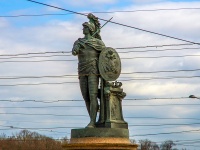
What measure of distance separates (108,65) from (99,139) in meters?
2.24

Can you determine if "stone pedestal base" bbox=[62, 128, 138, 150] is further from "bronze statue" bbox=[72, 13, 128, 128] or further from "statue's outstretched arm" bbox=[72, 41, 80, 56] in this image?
"statue's outstretched arm" bbox=[72, 41, 80, 56]

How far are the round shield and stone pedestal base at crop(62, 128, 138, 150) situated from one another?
63.3 inches

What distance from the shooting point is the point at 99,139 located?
18172 mm

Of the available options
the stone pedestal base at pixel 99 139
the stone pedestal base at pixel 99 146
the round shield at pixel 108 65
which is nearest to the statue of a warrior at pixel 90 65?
the round shield at pixel 108 65

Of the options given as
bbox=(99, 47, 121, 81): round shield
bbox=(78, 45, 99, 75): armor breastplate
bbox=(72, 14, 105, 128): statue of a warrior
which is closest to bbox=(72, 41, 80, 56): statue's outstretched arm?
bbox=(72, 14, 105, 128): statue of a warrior

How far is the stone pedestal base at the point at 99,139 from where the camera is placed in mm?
17938

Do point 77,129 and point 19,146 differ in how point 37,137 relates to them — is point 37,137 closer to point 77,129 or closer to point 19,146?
point 19,146

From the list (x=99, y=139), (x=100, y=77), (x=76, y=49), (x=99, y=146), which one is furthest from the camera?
(x=100, y=77)

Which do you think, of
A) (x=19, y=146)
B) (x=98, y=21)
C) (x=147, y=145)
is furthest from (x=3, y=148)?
(x=98, y=21)

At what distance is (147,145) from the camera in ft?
257

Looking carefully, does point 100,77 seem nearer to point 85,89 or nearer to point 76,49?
point 85,89

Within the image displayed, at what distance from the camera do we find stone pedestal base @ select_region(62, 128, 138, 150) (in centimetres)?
1794

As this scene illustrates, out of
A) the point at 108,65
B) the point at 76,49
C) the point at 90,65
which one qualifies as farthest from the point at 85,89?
the point at 76,49

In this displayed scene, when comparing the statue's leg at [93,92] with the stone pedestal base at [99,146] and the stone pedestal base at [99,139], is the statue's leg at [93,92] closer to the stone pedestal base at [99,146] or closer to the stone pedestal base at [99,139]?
the stone pedestal base at [99,139]
